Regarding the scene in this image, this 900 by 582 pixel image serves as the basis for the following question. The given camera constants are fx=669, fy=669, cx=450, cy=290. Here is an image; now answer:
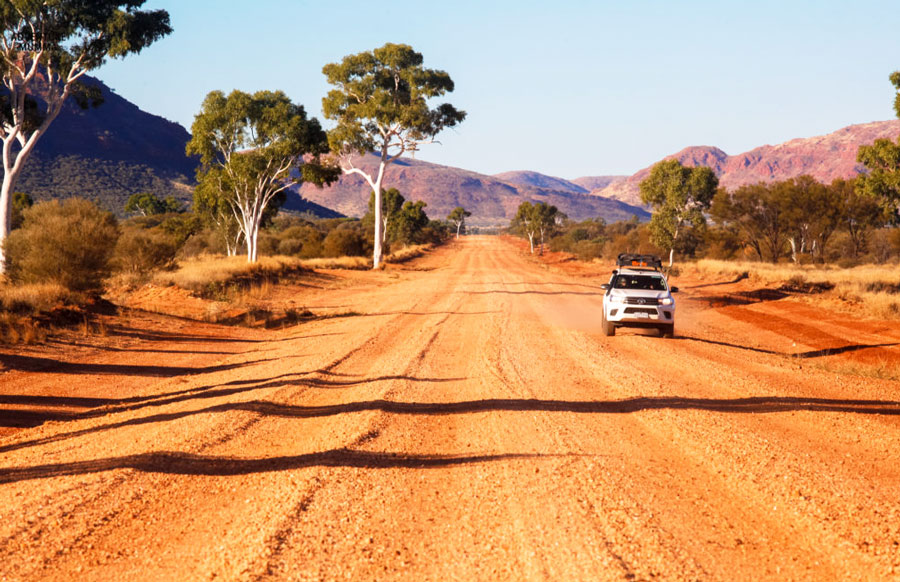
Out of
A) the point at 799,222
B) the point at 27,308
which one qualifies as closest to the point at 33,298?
the point at 27,308

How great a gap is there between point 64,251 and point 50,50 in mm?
8836

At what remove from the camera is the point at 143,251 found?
28047 millimetres

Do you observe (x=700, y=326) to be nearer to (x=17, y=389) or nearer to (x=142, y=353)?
(x=142, y=353)

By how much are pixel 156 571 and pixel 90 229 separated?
53.2 feet

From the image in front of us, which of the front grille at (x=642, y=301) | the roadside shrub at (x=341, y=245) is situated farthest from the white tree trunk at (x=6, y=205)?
the roadside shrub at (x=341, y=245)

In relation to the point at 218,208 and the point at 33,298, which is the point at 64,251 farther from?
the point at 218,208

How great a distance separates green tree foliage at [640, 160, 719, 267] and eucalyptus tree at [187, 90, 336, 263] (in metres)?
26.9

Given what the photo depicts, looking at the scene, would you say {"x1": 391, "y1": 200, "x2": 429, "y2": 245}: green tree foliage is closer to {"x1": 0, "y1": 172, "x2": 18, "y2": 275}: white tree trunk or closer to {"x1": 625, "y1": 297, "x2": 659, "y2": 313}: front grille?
{"x1": 0, "y1": 172, "x2": 18, "y2": 275}: white tree trunk

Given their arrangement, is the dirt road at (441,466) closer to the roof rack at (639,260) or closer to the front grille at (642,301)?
the front grille at (642,301)

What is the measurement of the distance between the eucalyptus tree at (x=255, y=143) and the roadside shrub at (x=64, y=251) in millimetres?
16810

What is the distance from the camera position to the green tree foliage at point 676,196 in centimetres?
5069

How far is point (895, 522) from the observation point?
5152mm

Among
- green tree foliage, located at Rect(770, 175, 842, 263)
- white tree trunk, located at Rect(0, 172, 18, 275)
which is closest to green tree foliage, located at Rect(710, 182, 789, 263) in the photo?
green tree foliage, located at Rect(770, 175, 842, 263)

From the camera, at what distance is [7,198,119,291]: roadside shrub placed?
57.0ft
